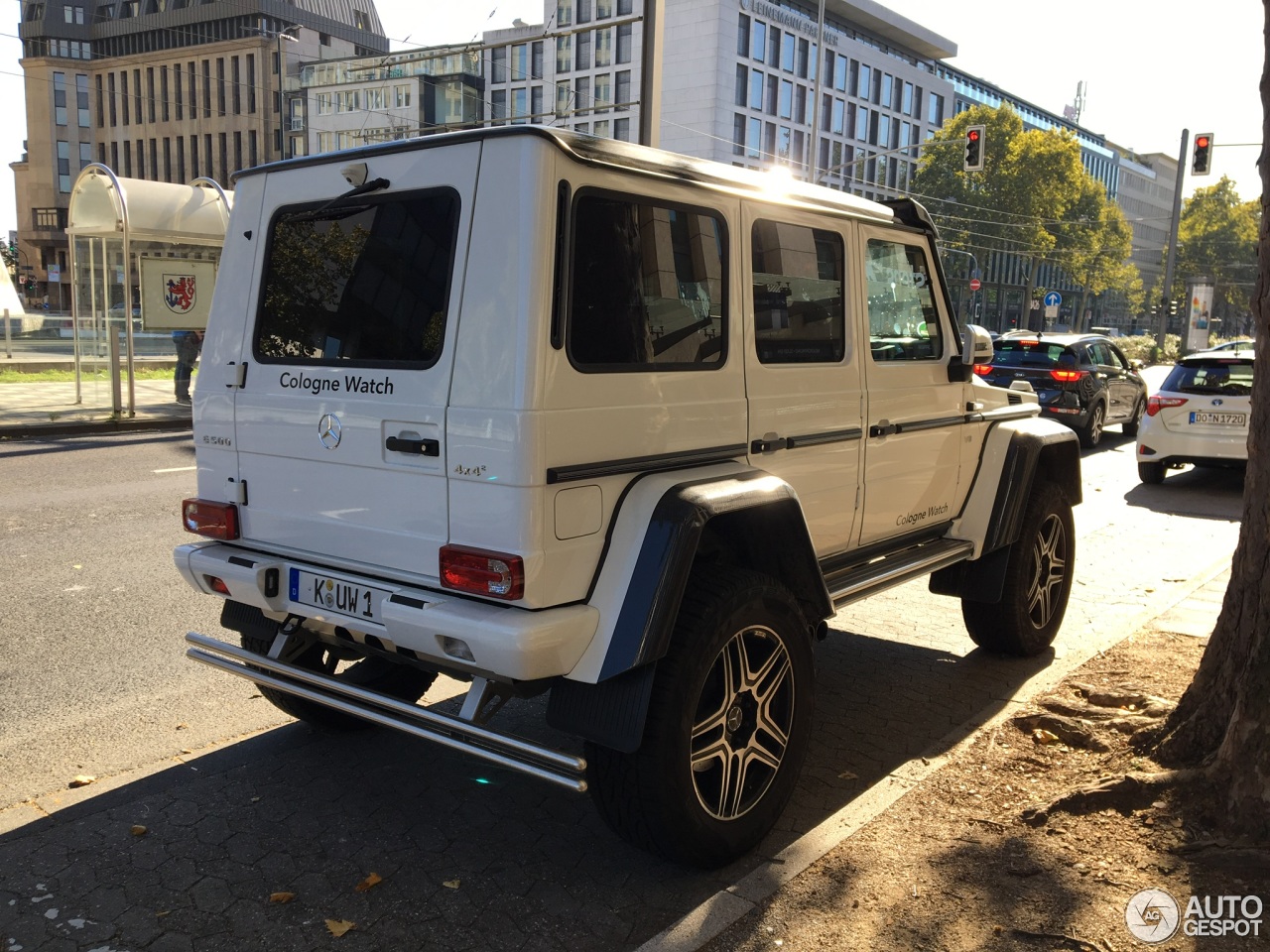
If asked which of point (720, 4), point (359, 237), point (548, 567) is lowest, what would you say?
point (548, 567)

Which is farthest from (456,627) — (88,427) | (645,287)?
(88,427)

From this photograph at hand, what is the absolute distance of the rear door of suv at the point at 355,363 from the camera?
3359 mm

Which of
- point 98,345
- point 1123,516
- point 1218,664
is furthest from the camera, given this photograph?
point 98,345

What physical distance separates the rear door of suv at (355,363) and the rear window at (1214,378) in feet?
36.5

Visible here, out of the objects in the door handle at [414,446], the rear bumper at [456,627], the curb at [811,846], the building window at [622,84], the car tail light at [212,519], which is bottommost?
the curb at [811,846]

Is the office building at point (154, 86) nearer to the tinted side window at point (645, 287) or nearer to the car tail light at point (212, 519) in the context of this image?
the car tail light at point (212, 519)

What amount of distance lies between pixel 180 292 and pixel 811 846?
16.2m

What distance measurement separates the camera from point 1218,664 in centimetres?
388

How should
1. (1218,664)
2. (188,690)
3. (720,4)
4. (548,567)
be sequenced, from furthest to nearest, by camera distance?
1. (720,4)
2. (188,690)
3. (1218,664)
4. (548,567)

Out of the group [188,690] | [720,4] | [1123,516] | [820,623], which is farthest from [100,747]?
[720,4]

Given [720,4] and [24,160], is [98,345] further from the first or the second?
[24,160]

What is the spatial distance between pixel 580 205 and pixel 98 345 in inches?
657

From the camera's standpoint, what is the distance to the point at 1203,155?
29.0 meters

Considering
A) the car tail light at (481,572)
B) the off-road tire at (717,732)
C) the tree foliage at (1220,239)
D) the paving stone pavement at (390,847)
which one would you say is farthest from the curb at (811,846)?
the tree foliage at (1220,239)
